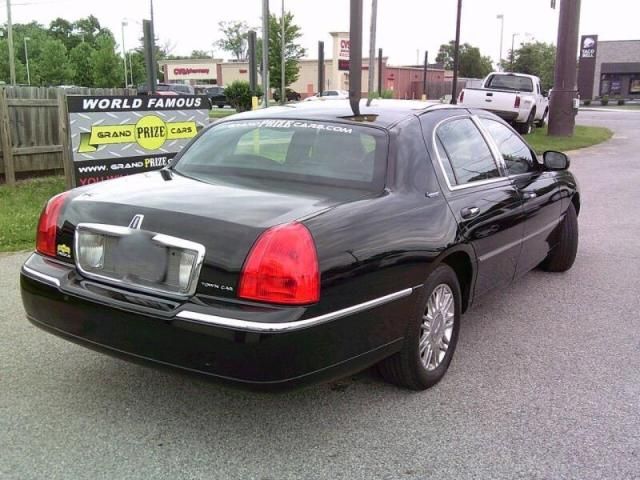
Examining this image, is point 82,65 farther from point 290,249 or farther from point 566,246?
point 290,249

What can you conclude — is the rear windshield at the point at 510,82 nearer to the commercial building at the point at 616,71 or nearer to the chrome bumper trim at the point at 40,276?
the chrome bumper trim at the point at 40,276

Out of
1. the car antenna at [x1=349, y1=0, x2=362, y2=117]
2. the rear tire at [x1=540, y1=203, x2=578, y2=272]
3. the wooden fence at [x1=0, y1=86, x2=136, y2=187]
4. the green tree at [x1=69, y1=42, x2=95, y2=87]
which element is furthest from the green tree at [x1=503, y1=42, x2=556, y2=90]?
the rear tire at [x1=540, y1=203, x2=578, y2=272]

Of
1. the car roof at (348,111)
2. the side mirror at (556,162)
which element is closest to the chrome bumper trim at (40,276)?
the car roof at (348,111)

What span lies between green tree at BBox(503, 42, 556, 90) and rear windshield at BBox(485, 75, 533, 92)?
2307 inches

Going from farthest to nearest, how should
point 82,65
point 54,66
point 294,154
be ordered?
point 82,65 → point 54,66 → point 294,154

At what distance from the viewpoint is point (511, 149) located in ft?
16.6

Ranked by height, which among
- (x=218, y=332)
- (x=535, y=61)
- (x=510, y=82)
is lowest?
(x=218, y=332)

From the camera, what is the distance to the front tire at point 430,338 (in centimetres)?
343

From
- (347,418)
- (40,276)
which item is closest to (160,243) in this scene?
(40,276)

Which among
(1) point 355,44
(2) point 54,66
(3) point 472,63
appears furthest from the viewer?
(3) point 472,63

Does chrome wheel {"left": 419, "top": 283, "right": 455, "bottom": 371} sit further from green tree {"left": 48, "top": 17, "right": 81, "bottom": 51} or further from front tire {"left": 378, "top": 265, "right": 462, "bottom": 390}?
green tree {"left": 48, "top": 17, "right": 81, "bottom": 51}

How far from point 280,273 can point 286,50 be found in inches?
2189

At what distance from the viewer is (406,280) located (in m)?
3.27

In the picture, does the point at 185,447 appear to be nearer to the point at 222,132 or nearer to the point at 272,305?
the point at 272,305
